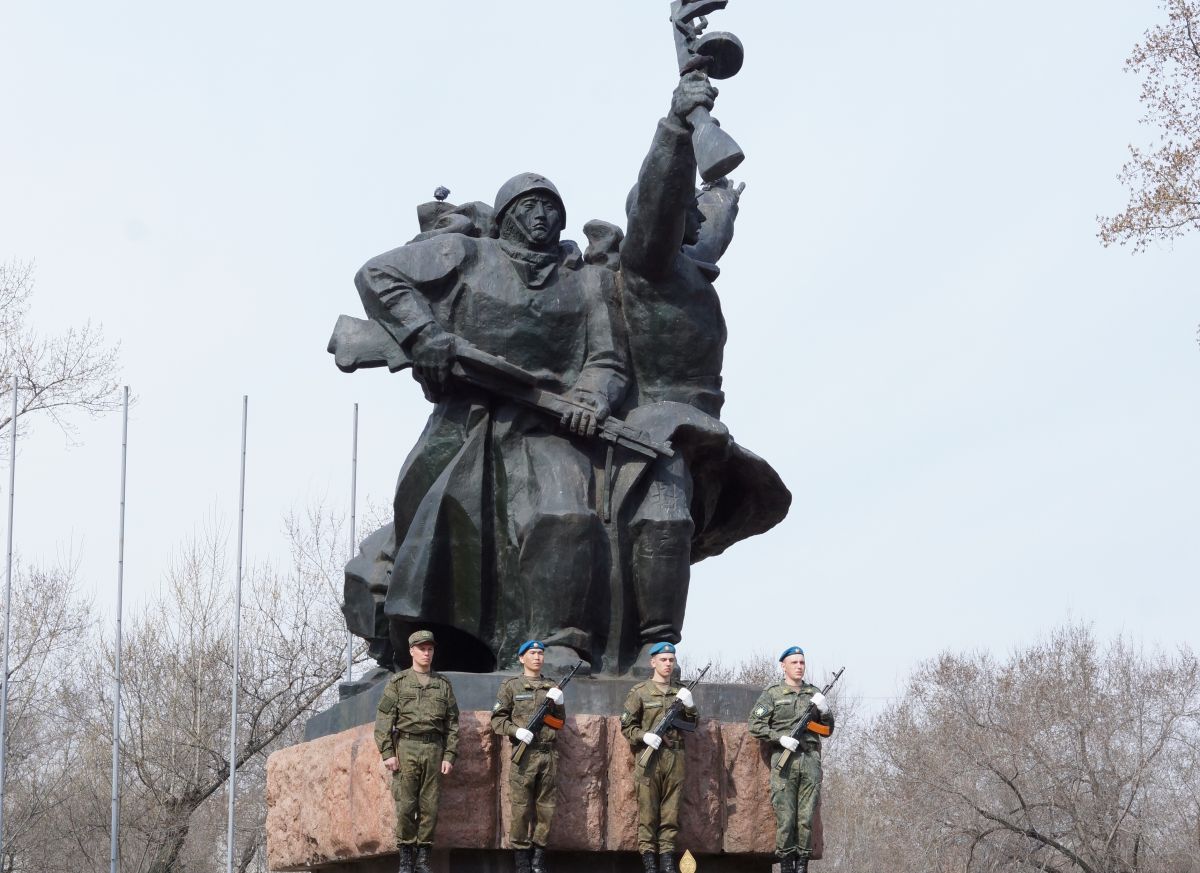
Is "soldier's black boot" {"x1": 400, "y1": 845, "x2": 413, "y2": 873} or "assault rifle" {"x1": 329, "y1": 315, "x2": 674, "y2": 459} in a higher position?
"assault rifle" {"x1": 329, "y1": 315, "x2": 674, "y2": 459}

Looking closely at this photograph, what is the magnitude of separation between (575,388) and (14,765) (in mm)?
21016

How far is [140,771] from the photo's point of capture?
25.1 metres

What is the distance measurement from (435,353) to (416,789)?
6.49ft

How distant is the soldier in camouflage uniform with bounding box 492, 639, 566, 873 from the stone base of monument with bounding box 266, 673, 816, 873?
3.9 inches

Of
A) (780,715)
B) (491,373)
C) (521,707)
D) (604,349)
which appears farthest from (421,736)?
(604,349)

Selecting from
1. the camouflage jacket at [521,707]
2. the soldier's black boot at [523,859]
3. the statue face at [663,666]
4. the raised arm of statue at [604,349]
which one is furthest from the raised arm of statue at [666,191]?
the soldier's black boot at [523,859]

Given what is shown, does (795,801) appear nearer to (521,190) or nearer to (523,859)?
(523,859)

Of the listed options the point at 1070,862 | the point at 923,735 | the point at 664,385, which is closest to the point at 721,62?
the point at 664,385

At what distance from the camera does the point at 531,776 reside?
711cm

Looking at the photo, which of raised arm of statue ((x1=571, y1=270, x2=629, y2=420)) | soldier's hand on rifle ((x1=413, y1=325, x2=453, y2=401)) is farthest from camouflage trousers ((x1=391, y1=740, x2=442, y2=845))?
raised arm of statue ((x1=571, y1=270, x2=629, y2=420))

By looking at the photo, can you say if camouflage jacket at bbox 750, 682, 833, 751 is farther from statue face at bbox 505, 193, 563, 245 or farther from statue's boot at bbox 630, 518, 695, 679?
statue face at bbox 505, 193, 563, 245

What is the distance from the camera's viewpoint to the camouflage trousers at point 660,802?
7191 mm

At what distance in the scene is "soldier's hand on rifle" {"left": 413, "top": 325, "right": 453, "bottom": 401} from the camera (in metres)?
7.93

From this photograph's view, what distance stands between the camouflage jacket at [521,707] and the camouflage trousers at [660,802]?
44cm
